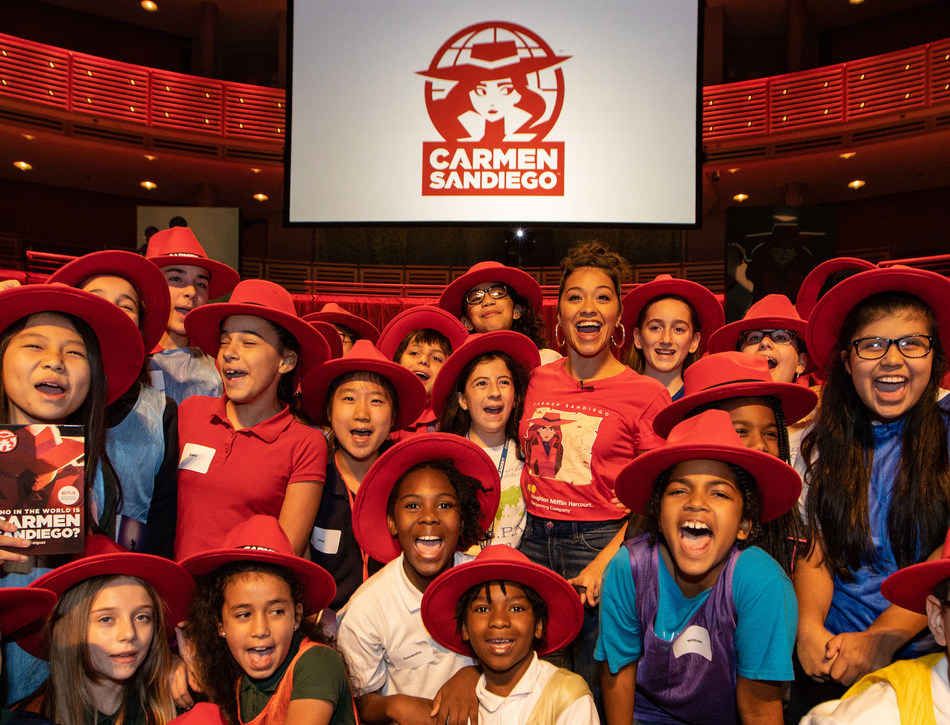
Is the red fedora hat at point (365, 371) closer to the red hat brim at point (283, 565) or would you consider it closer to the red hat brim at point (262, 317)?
the red hat brim at point (262, 317)

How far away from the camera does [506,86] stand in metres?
8.12

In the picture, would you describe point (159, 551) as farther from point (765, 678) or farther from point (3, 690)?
point (765, 678)

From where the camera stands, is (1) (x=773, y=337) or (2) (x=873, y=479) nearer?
(2) (x=873, y=479)

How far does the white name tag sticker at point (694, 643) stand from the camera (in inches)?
104

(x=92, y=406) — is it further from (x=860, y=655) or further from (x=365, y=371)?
(x=860, y=655)

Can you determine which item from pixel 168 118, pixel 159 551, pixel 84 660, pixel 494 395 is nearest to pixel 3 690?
pixel 84 660

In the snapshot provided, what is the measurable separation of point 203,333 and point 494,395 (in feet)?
3.65

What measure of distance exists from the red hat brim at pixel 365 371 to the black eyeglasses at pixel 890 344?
1.64 meters

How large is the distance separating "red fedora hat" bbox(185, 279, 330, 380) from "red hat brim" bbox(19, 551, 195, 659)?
106 centimetres

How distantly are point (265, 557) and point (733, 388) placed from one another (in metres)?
1.46

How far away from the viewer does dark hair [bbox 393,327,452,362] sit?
4.50 meters

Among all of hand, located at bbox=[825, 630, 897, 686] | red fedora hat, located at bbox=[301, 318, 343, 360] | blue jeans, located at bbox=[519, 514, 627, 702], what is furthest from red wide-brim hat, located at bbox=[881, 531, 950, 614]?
red fedora hat, located at bbox=[301, 318, 343, 360]

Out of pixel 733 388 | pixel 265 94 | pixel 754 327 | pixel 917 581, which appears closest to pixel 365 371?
pixel 733 388

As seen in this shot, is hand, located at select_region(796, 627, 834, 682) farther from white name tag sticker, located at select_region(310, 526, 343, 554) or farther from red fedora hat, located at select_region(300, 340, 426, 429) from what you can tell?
red fedora hat, located at select_region(300, 340, 426, 429)
